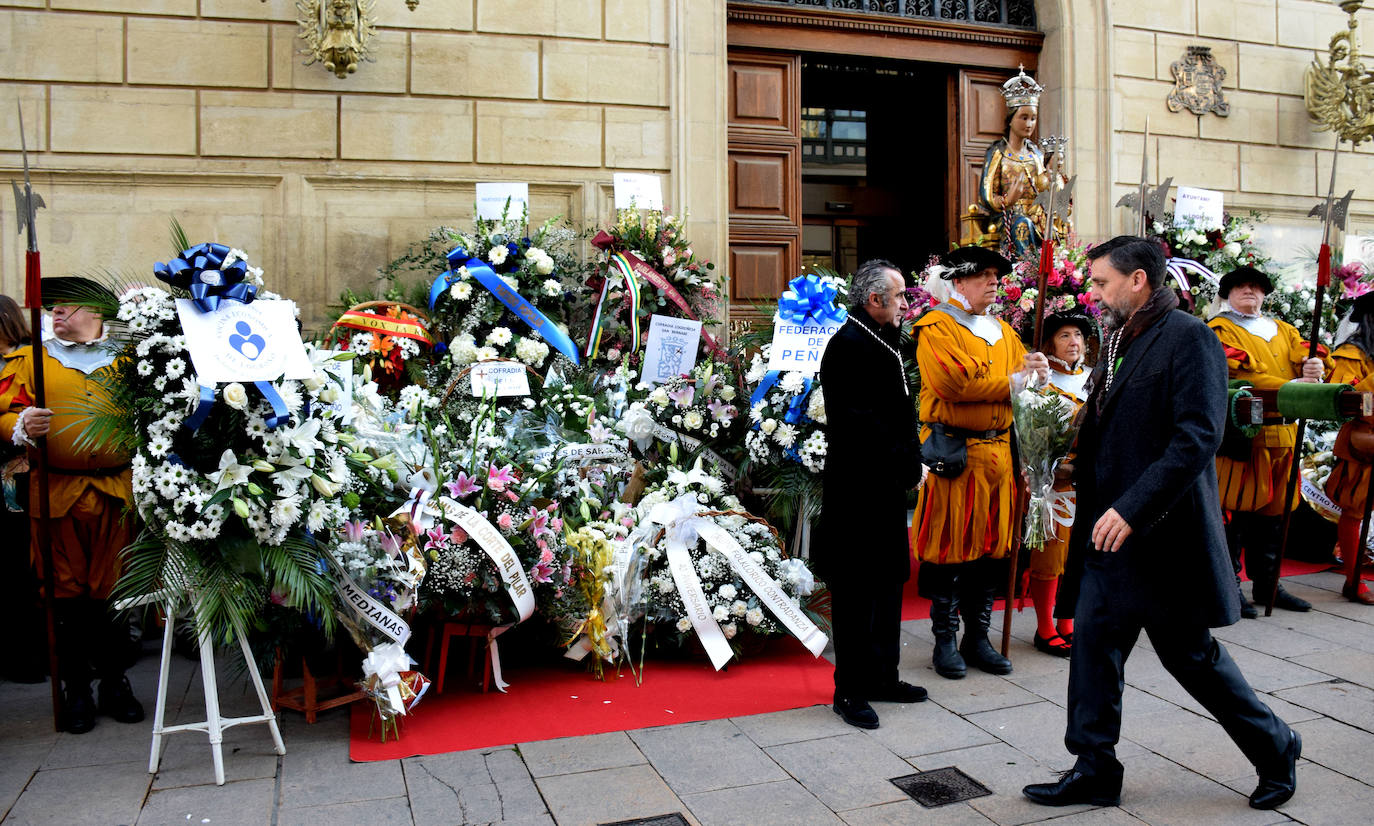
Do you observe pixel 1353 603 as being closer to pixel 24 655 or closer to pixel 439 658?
pixel 439 658

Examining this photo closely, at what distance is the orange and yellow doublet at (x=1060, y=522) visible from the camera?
5477 mm

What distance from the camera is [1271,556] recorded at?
629cm

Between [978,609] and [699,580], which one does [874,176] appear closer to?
[978,609]

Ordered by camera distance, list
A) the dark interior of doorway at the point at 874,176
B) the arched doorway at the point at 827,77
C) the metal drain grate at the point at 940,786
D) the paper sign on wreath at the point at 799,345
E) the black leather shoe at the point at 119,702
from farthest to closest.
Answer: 1. the dark interior of doorway at the point at 874,176
2. the arched doorway at the point at 827,77
3. the paper sign on wreath at the point at 799,345
4. the black leather shoe at the point at 119,702
5. the metal drain grate at the point at 940,786

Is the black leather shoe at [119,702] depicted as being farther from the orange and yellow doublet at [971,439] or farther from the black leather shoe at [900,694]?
the orange and yellow doublet at [971,439]

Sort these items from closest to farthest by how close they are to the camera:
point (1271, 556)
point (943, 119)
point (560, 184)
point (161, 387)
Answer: point (161, 387) < point (1271, 556) < point (560, 184) < point (943, 119)

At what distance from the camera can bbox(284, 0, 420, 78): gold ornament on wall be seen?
699 centimetres

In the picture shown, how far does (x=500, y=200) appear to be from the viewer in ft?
23.9

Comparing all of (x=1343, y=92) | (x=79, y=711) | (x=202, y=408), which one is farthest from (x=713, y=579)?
(x=1343, y=92)

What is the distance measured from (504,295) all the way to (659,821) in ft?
13.0

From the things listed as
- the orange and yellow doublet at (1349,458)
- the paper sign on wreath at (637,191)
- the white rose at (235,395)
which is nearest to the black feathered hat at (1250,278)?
the orange and yellow doublet at (1349,458)

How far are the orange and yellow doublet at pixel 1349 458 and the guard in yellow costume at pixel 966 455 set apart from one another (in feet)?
8.85

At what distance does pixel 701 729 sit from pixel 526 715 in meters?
0.76

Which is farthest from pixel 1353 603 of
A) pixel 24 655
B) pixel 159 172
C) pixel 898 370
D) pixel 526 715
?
pixel 159 172
